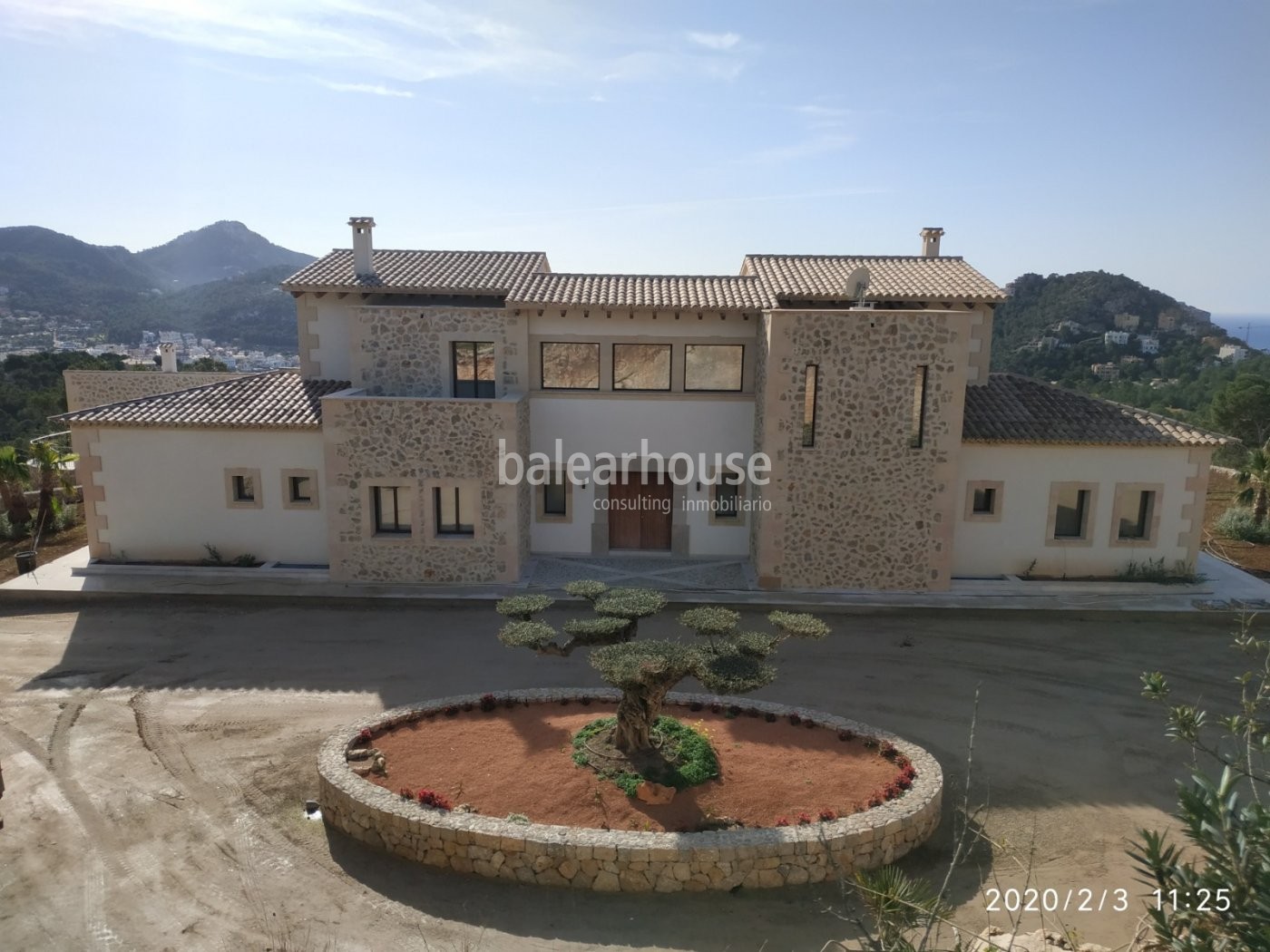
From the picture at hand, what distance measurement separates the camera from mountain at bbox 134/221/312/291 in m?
166

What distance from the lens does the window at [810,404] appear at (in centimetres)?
1808

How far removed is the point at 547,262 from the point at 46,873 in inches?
737

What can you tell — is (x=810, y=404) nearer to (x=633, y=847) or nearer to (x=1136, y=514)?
(x=1136, y=514)

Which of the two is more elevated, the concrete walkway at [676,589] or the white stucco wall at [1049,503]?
the white stucco wall at [1049,503]

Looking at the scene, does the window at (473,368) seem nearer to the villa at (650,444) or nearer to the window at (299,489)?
the villa at (650,444)

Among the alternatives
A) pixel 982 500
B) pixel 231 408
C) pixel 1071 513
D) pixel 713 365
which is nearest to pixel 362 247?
pixel 231 408

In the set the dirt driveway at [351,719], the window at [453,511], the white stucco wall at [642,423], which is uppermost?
the white stucco wall at [642,423]

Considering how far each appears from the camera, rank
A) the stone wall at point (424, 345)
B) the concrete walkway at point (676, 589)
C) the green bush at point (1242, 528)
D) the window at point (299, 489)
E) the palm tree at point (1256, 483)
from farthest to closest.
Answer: the green bush at point (1242, 528) → the palm tree at point (1256, 483) → the stone wall at point (424, 345) → the window at point (299, 489) → the concrete walkway at point (676, 589)

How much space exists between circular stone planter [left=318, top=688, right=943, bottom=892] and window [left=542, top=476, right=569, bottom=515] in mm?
11443

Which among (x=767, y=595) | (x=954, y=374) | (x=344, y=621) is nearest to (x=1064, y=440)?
(x=954, y=374)

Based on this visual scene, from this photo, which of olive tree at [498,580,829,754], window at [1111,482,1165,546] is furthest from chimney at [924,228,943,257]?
olive tree at [498,580,829,754]

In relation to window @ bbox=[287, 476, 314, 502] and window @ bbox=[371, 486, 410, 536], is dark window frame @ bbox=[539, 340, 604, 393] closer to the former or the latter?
window @ bbox=[371, 486, 410, 536]

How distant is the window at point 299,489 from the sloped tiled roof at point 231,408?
1.21 m
